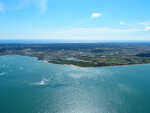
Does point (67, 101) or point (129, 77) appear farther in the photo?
point (129, 77)

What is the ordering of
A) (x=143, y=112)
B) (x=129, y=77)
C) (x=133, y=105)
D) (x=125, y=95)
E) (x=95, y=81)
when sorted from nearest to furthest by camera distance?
(x=143, y=112)
(x=133, y=105)
(x=125, y=95)
(x=95, y=81)
(x=129, y=77)

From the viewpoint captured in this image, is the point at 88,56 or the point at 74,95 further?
the point at 88,56

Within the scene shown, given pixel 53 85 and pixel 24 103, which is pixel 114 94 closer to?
pixel 53 85

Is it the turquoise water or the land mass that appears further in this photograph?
the land mass

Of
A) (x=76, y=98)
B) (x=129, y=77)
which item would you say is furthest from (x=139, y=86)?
(x=76, y=98)

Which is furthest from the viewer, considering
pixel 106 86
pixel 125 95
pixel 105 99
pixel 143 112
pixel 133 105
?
pixel 106 86

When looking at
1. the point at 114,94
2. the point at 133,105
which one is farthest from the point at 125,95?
the point at 133,105

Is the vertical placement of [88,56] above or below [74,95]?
above

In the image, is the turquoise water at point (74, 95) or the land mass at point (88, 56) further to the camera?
the land mass at point (88, 56)

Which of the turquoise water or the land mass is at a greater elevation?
the land mass

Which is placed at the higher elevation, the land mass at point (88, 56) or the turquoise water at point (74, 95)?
the land mass at point (88, 56)
